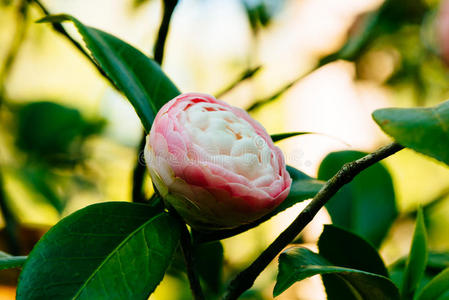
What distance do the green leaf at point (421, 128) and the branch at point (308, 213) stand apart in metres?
0.03

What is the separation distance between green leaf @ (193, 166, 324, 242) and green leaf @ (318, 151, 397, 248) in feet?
0.56

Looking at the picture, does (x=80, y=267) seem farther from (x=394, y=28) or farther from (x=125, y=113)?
(x=394, y=28)

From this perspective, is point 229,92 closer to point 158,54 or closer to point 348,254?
point 158,54

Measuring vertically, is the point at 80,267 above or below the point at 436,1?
above

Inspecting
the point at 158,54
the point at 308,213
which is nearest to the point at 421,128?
the point at 308,213

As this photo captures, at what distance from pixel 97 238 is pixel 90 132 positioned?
30.9 inches

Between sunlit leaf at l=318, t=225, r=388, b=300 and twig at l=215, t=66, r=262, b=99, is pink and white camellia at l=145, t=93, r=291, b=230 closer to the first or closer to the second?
sunlit leaf at l=318, t=225, r=388, b=300

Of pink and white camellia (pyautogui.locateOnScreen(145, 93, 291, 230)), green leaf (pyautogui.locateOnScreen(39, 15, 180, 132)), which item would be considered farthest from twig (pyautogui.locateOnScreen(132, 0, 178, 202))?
pink and white camellia (pyautogui.locateOnScreen(145, 93, 291, 230))

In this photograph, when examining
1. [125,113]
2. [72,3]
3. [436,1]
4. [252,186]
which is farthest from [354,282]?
[72,3]

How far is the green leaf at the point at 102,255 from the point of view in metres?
0.32

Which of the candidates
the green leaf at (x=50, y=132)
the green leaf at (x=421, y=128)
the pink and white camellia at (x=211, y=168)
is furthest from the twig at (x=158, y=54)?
the green leaf at (x=50, y=132)

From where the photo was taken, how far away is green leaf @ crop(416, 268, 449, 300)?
1.39 feet

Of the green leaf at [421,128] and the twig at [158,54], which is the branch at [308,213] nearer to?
the green leaf at [421,128]

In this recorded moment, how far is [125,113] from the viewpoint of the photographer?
126 centimetres
